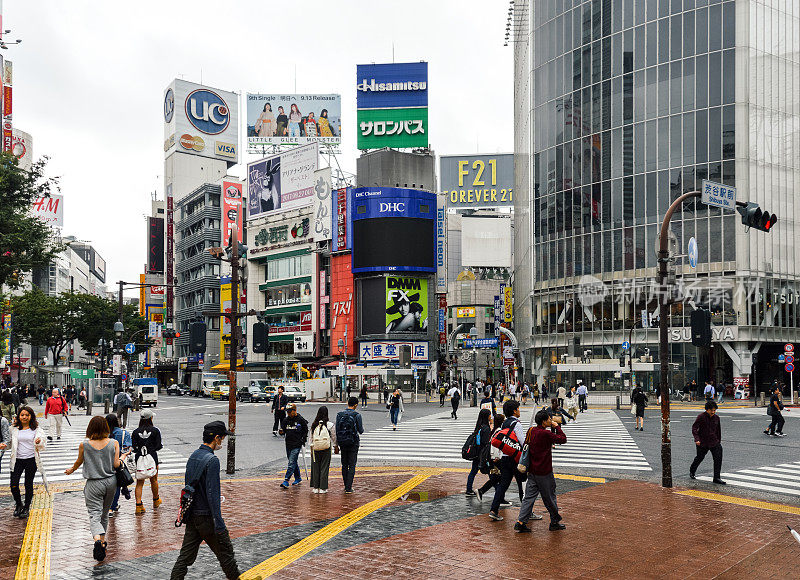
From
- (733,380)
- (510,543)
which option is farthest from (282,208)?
(510,543)

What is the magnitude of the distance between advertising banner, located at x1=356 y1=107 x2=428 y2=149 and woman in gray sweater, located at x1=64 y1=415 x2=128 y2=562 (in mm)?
78750

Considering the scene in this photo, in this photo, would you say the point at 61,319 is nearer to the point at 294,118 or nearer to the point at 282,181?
the point at 282,181

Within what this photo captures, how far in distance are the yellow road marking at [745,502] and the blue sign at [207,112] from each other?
387 feet

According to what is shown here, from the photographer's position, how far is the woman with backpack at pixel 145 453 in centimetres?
1241

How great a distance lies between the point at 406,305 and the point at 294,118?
142 feet

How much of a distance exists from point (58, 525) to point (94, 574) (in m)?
3.31

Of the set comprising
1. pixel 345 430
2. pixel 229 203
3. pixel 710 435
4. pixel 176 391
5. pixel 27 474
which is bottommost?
pixel 176 391

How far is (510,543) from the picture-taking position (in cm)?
1007

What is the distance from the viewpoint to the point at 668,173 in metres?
59.3

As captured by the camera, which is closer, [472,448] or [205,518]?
[205,518]

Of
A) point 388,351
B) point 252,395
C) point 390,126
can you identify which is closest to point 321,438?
point 252,395

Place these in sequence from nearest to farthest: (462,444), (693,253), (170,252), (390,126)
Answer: (462,444) < (693,253) < (390,126) < (170,252)

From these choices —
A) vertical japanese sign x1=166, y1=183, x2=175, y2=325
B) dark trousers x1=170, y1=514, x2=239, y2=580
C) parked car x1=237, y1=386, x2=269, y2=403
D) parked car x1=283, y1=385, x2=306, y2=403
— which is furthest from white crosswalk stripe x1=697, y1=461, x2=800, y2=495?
vertical japanese sign x1=166, y1=183, x2=175, y2=325

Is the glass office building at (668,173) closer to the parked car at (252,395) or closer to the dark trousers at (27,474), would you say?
the parked car at (252,395)
